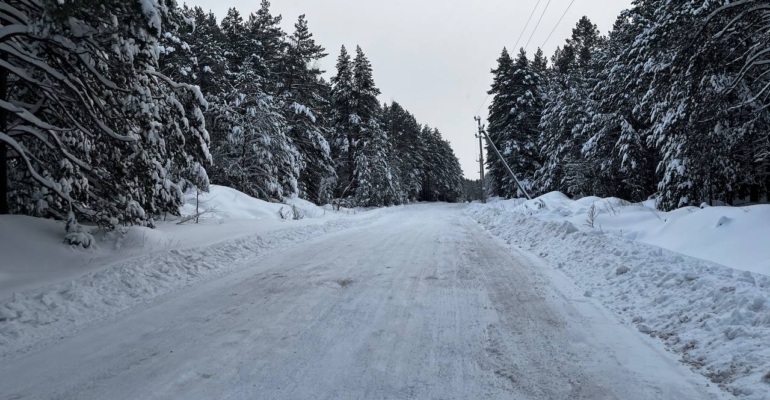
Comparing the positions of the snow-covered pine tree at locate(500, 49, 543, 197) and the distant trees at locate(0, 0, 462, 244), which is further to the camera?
the snow-covered pine tree at locate(500, 49, 543, 197)

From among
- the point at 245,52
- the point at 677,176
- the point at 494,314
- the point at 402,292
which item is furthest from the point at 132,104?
the point at 245,52

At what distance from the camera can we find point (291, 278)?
5.96m

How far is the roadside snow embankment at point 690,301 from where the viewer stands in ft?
9.47

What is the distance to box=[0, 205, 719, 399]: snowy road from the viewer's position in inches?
110

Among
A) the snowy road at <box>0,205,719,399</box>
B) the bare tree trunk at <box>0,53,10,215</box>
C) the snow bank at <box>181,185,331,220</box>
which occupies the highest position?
the bare tree trunk at <box>0,53,10,215</box>

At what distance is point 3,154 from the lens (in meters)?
6.09

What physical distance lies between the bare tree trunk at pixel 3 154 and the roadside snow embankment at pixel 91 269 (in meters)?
0.49

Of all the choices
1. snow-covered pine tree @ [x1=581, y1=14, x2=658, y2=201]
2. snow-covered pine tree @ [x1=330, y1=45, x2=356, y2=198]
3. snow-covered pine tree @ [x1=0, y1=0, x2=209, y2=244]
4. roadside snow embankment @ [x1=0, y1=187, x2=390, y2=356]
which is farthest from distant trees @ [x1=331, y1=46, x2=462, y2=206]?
snow-covered pine tree @ [x1=0, y1=0, x2=209, y2=244]

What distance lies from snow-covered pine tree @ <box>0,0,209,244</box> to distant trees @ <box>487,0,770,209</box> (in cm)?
1070

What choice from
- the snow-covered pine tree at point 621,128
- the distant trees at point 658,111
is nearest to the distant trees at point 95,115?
the distant trees at point 658,111

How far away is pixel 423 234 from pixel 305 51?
21252mm

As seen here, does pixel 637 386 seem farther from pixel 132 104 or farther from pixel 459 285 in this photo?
pixel 132 104

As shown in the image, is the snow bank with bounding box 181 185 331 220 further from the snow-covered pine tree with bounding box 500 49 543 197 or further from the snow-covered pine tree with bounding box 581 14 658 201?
the snow-covered pine tree with bounding box 500 49 543 197

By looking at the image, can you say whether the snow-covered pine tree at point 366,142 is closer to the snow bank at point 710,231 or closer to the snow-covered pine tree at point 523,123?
the snow-covered pine tree at point 523,123
